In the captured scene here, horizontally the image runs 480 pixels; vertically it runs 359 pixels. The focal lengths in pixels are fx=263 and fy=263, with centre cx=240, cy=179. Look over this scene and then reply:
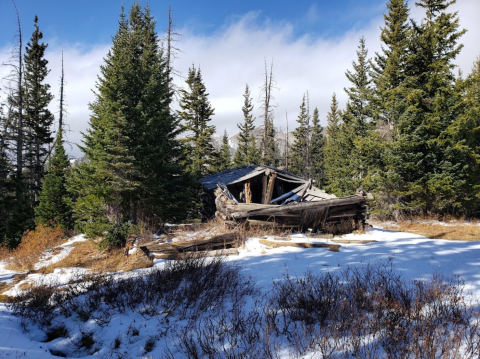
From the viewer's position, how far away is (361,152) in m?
20.7

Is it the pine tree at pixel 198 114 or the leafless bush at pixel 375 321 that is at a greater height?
the pine tree at pixel 198 114

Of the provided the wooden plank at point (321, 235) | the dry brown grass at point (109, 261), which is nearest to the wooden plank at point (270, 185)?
the wooden plank at point (321, 235)

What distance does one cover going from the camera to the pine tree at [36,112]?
86.6ft

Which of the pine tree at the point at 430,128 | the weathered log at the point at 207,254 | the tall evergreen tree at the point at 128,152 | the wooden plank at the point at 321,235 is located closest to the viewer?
the weathered log at the point at 207,254

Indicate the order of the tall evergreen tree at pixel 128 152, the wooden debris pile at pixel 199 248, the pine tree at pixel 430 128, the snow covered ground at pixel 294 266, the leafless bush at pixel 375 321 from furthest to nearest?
1. the pine tree at pixel 430 128
2. the tall evergreen tree at pixel 128 152
3. the wooden debris pile at pixel 199 248
4. the snow covered ground at pixel 294 266
5. the leafless bush at pixel 375 321

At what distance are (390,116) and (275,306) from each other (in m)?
18.8

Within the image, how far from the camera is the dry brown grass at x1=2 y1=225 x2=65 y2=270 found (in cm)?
1366

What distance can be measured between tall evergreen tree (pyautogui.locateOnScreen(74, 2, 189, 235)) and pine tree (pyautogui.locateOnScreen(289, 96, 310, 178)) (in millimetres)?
29151

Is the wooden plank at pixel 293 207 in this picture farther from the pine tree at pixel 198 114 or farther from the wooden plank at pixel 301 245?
the pine tree at pixel 198 114

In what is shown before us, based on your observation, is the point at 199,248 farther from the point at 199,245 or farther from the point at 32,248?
the point at 32,248

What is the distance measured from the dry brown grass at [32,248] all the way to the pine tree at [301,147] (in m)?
32.7

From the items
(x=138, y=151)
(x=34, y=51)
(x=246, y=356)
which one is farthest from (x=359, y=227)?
(x=34, y=51)

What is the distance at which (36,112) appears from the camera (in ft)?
88.4

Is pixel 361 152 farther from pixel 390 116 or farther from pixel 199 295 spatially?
pixel 199 295
